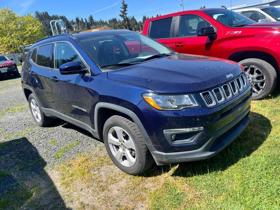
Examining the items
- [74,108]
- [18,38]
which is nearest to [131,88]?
[74,108]

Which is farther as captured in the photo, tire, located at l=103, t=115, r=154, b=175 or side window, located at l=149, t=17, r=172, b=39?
side window, located at l=149, t=17, r=172, b=39

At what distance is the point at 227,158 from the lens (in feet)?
11.7

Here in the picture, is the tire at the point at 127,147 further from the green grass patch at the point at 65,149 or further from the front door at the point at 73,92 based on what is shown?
the green grass patch at the point at 65,149

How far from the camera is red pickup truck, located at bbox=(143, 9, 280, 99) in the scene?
5.27 metres

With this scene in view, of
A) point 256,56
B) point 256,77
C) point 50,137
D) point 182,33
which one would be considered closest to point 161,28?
point 182,33

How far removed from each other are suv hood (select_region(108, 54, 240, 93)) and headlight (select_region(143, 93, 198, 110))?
6 cm

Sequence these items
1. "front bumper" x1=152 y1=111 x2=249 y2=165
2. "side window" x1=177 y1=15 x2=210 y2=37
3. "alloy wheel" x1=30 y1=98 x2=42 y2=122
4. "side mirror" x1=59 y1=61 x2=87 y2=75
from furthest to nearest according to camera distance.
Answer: "side window" x1=177 y1=15 x2=210 y2=37, "alloy wheel" x1=30 y1=98 x2=42 y2=122, "side mirror" x1=59 y1=61 x2=87 y2=75, "front bumper" x1=152 y1=111 x2=249 y2=165

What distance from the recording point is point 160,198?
3.10 m

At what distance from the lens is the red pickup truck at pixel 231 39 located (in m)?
5.27

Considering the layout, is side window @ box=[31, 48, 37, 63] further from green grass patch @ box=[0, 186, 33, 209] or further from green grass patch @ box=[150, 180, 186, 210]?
green grass patch @ box=[150, 180, 186, 210]

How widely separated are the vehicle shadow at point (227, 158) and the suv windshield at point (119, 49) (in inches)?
58.4

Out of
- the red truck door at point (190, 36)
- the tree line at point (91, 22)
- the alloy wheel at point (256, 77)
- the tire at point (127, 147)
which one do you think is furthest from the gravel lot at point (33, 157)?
the tree line at point (91, 22)

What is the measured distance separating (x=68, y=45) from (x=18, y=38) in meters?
68.1

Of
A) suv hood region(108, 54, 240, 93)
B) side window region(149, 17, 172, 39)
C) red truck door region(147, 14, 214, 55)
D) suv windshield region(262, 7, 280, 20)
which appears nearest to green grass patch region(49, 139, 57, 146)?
suv hood region(108, 54, 240, 93)
